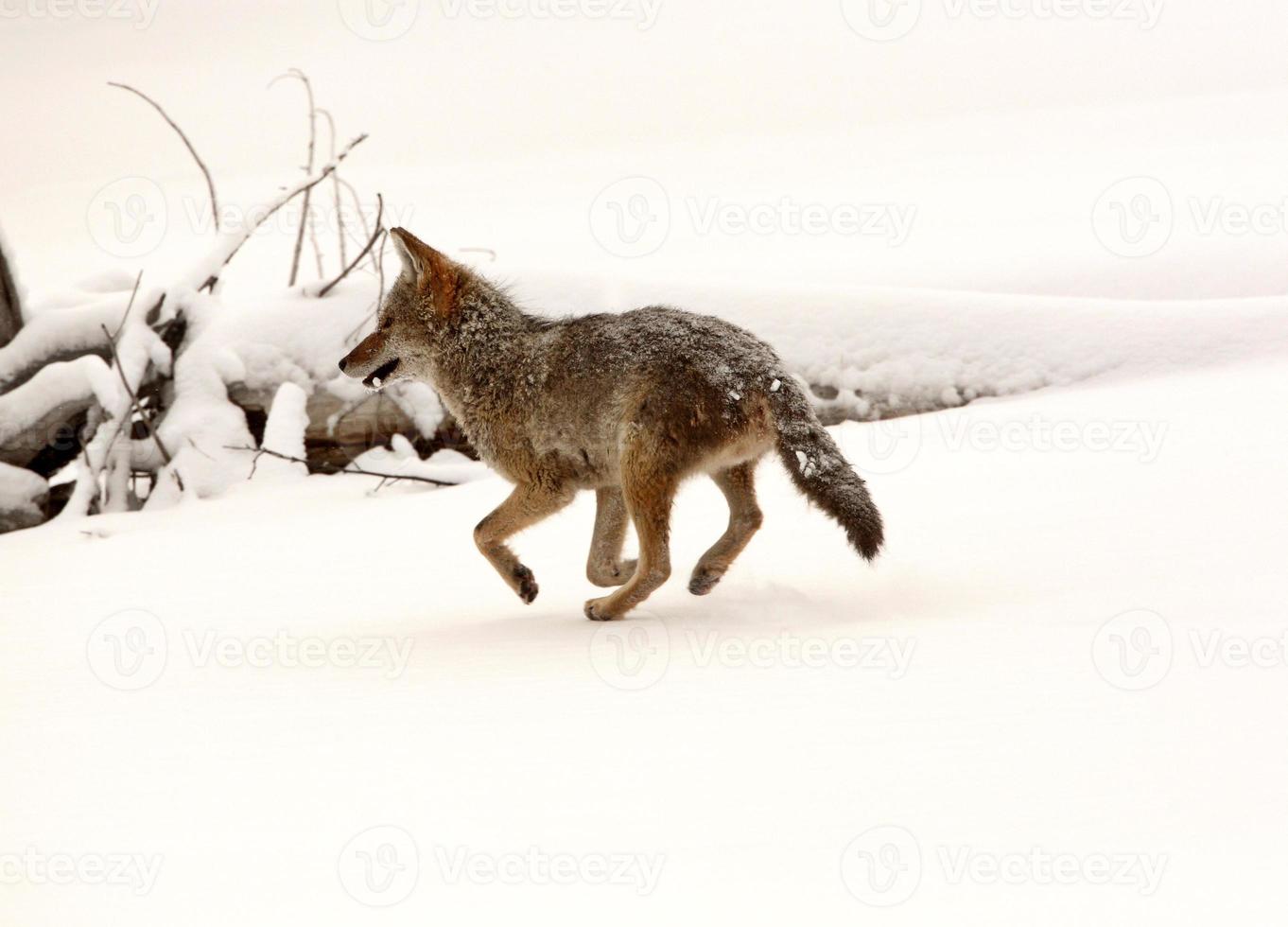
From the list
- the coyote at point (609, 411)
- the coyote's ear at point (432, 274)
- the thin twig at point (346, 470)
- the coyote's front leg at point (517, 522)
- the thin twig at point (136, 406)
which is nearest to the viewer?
the coyote at point (609, 411)

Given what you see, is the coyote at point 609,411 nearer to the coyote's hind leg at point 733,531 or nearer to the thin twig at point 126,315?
the coyote's hind leg at point 733,531

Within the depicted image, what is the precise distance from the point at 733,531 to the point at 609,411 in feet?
2.84

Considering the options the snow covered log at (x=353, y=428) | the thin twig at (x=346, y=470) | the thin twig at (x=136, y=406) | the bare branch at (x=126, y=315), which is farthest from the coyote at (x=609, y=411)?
the bare branch at (x=126, y=315)

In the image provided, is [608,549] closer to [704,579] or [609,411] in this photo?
[704,579]

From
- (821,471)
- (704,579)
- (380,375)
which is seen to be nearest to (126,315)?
(380,375)

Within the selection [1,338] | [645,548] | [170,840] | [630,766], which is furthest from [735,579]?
[1,338]

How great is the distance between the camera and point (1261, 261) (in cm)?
1212

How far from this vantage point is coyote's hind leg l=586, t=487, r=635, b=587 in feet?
22.4

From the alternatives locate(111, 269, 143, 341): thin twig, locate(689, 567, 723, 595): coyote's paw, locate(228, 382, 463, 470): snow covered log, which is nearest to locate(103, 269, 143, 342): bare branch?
locate(111, 269, 143, 341): thin twig

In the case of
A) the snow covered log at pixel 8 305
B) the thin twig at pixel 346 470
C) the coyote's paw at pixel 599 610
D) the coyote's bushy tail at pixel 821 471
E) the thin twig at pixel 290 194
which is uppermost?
the thin twig at pixel 290 194

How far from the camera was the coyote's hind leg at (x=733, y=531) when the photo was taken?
662 cm

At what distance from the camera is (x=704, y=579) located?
6.63m

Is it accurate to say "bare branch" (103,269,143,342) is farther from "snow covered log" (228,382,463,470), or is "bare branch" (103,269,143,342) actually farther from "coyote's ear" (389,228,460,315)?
"coyote's ear" (389,228,460,315)

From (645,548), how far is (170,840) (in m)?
2.72
